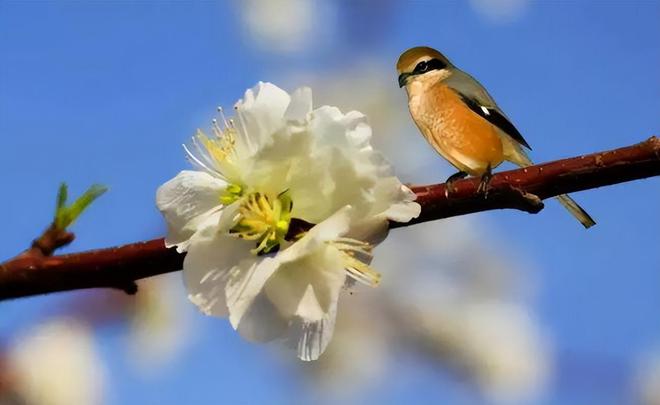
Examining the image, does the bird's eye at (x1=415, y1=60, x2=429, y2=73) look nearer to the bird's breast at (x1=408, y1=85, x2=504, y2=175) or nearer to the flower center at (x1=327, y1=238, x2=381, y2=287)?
the bird's breast at (x1=408, y1=85, x2=504, y2=175)

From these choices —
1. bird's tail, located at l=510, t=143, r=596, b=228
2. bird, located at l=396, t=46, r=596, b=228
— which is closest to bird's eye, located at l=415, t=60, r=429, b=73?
bird, located at l=396, t=46, r=596, b=228

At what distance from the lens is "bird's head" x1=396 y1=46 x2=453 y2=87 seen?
2.37ft

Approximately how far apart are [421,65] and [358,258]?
0.18 meters

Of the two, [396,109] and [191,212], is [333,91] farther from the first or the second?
[191,212]

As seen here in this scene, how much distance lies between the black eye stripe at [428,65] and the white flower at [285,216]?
0.37ft

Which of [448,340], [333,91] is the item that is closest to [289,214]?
[333,91]

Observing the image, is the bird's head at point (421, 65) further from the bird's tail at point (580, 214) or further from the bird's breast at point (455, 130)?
the bird's tail at point (580, 214)

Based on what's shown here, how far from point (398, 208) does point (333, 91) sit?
5.23ft

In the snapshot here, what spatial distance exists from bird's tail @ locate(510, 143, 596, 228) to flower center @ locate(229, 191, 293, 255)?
17cm

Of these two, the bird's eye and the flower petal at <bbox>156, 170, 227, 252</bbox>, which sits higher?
the bird's eye

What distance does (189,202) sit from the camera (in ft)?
2.20

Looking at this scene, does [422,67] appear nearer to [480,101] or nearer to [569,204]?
[480,101]

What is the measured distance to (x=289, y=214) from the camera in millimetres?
647

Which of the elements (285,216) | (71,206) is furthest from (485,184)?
(71,206)
